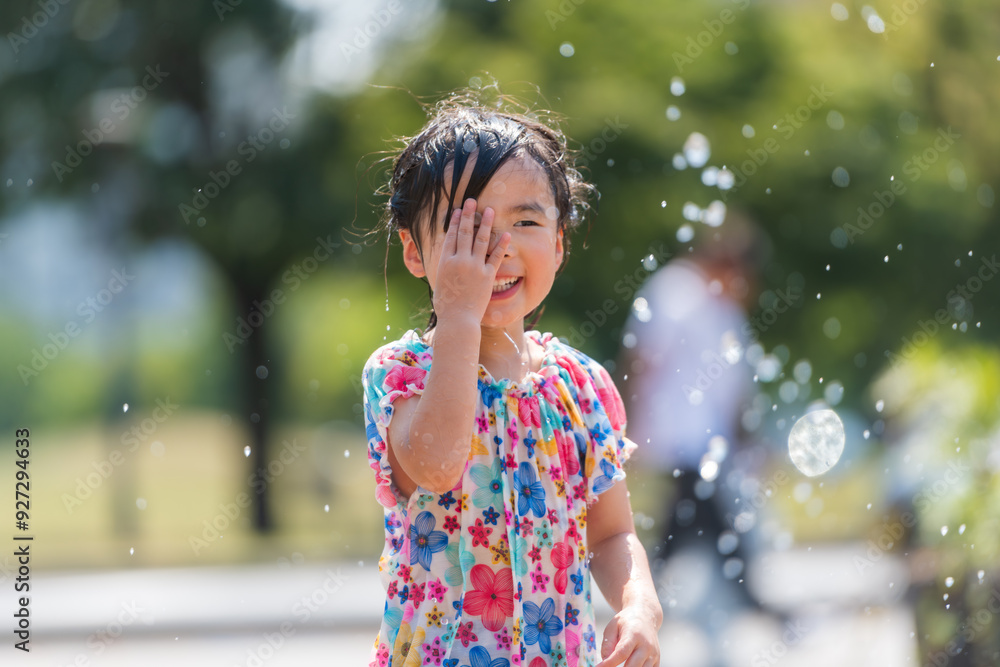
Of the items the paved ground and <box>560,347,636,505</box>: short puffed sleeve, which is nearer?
<box>560,347,636,505</box>: short puffed sleeve

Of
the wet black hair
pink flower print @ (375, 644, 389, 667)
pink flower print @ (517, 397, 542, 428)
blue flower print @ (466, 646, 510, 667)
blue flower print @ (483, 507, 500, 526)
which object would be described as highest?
the wet black hair

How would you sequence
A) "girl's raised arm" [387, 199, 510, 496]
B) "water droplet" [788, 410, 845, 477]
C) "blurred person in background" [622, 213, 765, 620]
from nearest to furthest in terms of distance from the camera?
"girl's raised arm" [387, 199, 510, 496], "blurred person in background" [622, 213, 765, 620], "water droplet" [788, 410, 845, 477]

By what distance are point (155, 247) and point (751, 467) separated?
8.36 meters

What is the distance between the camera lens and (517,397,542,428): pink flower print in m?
1.81

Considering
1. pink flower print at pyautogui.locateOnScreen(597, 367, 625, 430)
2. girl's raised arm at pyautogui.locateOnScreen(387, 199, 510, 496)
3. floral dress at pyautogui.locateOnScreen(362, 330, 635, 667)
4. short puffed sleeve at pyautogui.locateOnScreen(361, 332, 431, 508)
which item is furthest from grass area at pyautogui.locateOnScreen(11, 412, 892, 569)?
girl's raised arm at pyautogui.locateOnScreen(387, 199, 510, 496)

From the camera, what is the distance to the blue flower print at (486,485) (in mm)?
1736

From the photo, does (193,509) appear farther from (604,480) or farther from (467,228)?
(467,228)

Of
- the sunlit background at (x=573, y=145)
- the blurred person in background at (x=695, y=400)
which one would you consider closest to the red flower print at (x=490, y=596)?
the blurred person in background at (x=695, y=400)

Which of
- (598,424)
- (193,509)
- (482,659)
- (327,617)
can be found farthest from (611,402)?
(193,509)

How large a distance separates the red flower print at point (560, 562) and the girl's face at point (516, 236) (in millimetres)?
403

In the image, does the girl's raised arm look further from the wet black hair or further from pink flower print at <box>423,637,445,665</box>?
pink flower print at <box>423,637,445,665</box>

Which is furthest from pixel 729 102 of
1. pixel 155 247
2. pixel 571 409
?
pixel 571 409

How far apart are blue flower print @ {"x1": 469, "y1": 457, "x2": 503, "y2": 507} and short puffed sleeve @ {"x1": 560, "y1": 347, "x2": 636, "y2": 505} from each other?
188mm

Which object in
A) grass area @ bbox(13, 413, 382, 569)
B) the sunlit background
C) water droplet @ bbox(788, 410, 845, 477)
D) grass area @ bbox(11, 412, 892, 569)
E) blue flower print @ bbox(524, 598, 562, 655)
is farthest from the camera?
grass area @ bbox(13, 413, 382, 569)
